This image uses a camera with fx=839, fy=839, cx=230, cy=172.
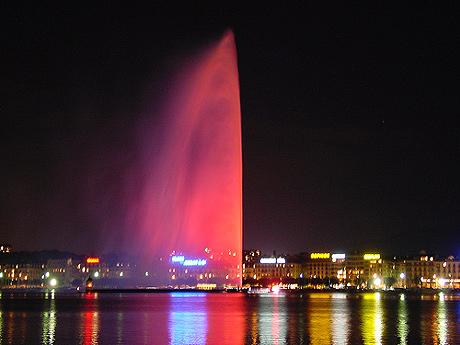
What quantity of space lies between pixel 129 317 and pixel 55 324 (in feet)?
21.9

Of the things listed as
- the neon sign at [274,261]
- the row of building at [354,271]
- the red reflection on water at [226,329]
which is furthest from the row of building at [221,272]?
the red reflection on water at [226,329]

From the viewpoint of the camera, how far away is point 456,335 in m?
31.6

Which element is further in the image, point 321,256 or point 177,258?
point 321,256

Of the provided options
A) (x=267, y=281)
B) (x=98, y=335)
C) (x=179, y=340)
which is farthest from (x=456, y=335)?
(x=267, y=281)

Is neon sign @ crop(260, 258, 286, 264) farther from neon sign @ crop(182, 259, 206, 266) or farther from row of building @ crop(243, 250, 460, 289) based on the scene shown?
neon sign @ crop(182, 259, 206, 266)

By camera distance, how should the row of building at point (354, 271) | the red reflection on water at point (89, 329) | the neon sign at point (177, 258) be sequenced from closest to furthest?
the red reflection on water at point (89, 329) → the neon sign at point (177, 258) → the row of building at point (354, 271)

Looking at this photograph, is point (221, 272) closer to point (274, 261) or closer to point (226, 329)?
point (274, 261)

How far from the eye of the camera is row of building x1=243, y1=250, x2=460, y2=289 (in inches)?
6363

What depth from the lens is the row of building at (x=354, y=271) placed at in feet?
530

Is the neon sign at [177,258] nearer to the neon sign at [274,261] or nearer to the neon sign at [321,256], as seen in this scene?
the neon sign at [274,261]

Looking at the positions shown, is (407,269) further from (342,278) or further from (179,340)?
(179,340)

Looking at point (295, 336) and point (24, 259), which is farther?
point (24, 259)

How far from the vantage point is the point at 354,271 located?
181625 mm

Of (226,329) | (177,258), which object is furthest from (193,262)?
(226,329)
